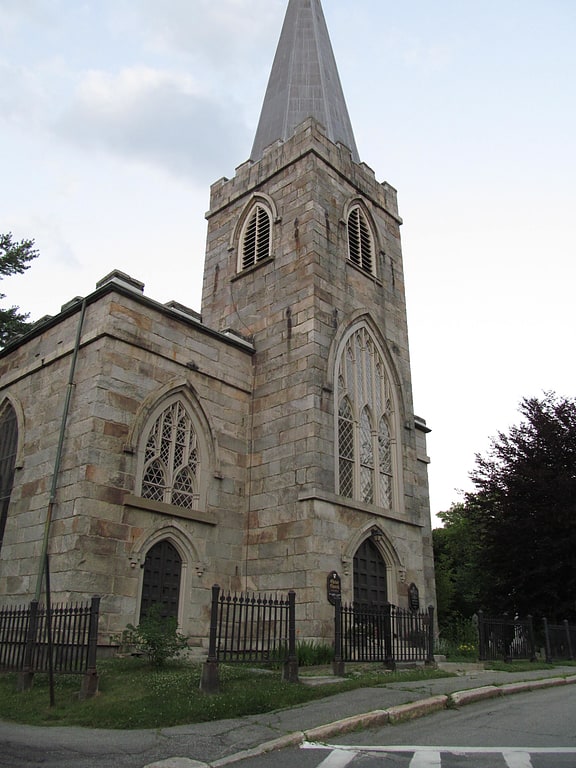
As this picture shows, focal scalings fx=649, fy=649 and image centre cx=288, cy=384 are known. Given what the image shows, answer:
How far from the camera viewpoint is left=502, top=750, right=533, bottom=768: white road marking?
570cm

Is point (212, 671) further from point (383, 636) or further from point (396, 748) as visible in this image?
point (383, 636)

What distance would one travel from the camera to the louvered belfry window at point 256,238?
2014cm

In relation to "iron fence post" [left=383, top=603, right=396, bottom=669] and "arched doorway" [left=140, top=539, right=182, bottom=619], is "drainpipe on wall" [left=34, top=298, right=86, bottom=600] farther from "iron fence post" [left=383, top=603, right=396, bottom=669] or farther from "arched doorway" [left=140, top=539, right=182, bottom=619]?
"iron fence post" [left=383, top=603, right=396, bottom=669]

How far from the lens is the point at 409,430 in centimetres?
1950

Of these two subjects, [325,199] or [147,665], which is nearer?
[147,665]

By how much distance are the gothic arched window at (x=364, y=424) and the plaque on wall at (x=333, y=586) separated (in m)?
2.26

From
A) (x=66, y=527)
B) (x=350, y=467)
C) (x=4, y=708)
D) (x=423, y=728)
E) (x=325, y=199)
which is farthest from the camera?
(x=325, y=199)

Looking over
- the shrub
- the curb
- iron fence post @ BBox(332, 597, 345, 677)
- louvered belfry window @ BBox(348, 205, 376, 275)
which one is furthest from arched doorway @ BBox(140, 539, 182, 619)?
louvered belfry window @ BBox(348, 205, 376, 275)

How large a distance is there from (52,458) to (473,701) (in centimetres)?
973

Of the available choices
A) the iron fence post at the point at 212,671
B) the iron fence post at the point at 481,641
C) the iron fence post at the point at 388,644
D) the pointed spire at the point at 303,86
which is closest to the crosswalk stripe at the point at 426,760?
the iron fence post at the point at 212,671

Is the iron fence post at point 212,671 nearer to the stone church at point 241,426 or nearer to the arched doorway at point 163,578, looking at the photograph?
the stone church at point 241,426

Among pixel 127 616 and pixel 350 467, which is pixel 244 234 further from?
pixel 127 616

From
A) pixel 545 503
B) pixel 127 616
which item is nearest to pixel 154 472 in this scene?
pixel 127 616

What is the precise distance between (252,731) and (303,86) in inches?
929
